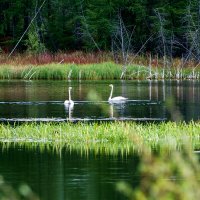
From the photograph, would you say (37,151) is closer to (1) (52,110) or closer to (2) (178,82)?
(1) (52,110)

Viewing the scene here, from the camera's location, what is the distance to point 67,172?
16391 mm

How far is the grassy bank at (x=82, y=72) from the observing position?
186 ft

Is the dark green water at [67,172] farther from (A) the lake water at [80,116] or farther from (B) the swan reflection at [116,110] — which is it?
(B) the swan reflection at [116,110]

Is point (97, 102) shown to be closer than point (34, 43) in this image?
Yes

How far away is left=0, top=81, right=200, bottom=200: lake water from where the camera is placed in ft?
47.6

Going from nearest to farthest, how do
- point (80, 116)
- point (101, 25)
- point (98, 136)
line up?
point (98, 136) → point (80, 116) → point (101, 25)

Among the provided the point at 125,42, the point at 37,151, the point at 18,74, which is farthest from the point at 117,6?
the point at 37,151

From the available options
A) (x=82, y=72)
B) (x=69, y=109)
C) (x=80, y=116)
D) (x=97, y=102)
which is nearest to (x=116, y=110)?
(x=69, y=109)

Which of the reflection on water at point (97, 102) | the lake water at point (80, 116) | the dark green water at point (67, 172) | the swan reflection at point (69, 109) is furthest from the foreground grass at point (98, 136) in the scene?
the swan reflection at point (69, 109)

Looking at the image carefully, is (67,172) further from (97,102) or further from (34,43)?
(34,43)

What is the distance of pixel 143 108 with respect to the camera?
35875 mm

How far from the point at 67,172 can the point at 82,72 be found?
40.7 metres

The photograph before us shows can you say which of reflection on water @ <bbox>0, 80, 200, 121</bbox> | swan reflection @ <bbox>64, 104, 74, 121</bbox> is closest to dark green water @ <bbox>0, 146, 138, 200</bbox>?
reflection on water @ <bbox>0, 80, 200, 121</bbox>

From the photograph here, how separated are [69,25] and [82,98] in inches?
1491
